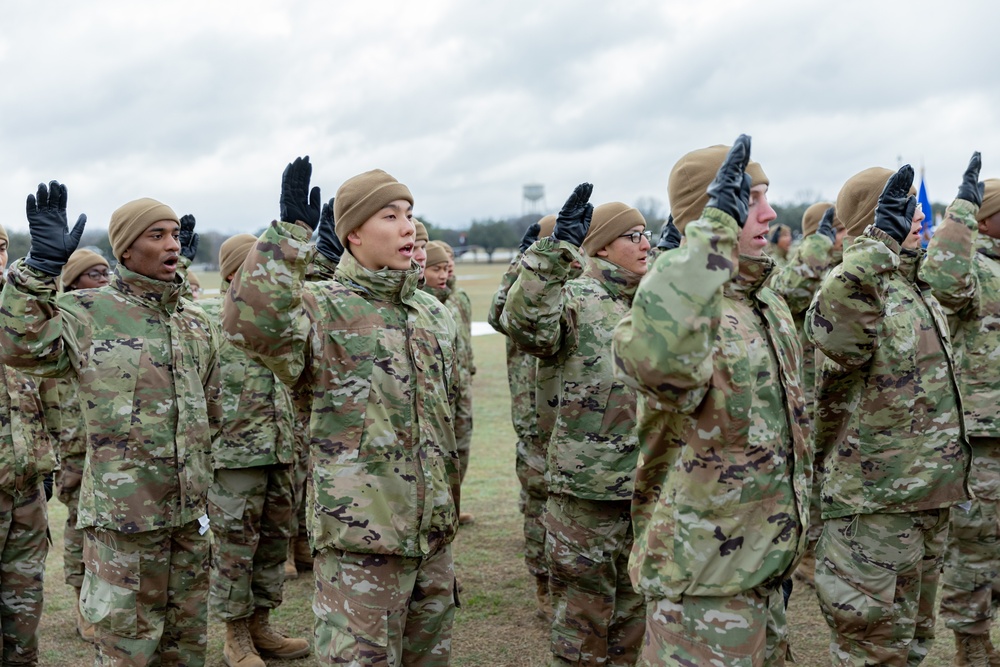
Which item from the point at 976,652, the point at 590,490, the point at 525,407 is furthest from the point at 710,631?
the point at 525,407

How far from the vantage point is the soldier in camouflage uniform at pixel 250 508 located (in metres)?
5.73

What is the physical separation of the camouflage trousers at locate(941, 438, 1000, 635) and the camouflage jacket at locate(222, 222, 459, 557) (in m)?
3.25

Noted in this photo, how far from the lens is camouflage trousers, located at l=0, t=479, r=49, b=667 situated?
16.2ft

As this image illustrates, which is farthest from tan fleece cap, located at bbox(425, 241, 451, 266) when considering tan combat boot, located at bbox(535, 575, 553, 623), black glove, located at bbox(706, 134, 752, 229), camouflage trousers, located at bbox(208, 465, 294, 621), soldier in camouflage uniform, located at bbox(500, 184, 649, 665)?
black glove, located at bbox(706, 134, 752, 229)

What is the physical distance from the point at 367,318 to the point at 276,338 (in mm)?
500

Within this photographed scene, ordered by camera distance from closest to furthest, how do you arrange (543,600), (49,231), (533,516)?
(49,231) → (543,600) → (533,516)

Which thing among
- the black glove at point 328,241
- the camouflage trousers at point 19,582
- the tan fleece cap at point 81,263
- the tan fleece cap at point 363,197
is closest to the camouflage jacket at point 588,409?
the tan fleece cap at point 363,197

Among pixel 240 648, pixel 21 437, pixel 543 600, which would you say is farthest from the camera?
pixel 543 600

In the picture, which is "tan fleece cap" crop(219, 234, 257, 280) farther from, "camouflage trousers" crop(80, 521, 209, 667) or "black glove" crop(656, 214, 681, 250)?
"black glove" crop(656, 214, 681, 250)

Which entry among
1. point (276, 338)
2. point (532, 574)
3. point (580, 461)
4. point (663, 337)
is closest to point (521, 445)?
point (532, 574)

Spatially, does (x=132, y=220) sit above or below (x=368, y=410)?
above

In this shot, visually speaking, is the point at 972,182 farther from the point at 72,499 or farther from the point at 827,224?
the point at 72,499

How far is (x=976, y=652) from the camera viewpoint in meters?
5.21

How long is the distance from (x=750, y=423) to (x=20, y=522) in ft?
13.5
